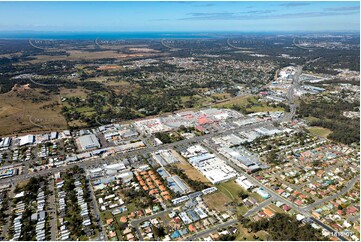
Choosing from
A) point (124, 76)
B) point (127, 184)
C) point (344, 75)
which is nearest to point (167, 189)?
point (127, 184)

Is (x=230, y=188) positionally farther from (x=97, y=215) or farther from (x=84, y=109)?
(x=84, y=109)

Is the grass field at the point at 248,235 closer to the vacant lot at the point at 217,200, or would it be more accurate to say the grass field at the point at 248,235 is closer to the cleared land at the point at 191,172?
the vacant lot at the point at 217,200

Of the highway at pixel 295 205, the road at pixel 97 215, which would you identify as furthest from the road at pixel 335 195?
the road at pixel 97 215

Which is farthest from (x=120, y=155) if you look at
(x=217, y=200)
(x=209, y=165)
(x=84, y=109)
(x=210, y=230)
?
(x=84, y=109)

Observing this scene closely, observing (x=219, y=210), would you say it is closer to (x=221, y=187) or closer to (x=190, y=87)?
(x=221, y=187)

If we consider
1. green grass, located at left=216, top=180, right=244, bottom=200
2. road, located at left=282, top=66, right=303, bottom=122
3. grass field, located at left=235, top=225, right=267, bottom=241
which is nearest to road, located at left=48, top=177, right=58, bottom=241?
grass field, located at left=235, top=225, right=267, bottom=241

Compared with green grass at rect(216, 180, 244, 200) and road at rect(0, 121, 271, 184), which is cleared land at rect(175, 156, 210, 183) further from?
road at rect(0, 121, 271, 184)

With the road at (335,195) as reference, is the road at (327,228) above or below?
below

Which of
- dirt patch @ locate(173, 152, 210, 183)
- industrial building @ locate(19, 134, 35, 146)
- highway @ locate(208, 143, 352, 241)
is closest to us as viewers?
highway @ locate(208, 143, 352, 241)
